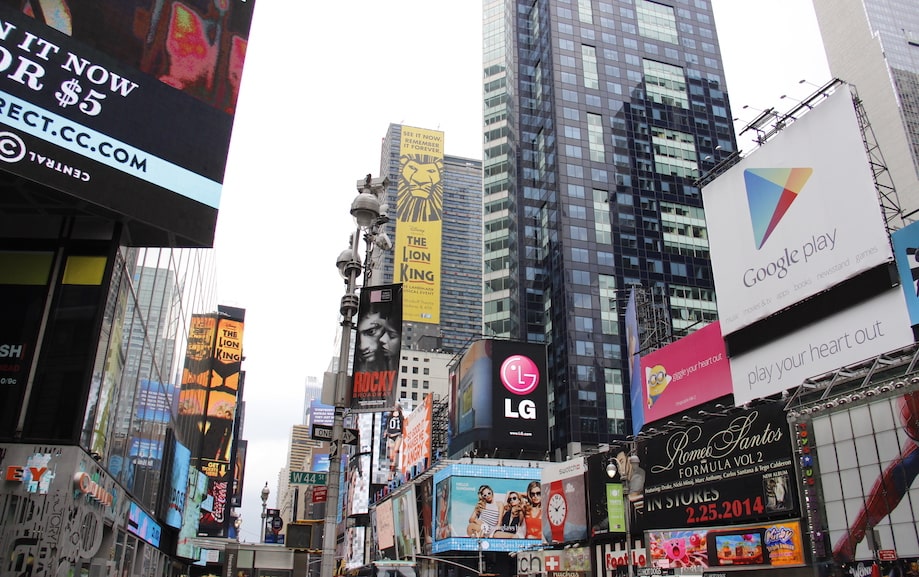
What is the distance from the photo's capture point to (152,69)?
65.8 feet

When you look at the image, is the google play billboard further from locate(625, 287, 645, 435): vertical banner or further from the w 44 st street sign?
the w 44 st street sign

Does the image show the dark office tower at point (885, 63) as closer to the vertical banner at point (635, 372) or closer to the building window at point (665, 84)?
the building window at point (665, 84)

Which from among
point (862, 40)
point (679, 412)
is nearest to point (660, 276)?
point (679, 412)

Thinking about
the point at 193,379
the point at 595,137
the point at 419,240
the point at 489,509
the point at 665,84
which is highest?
the point at 665,84

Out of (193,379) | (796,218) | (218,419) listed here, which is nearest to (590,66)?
(218,419)

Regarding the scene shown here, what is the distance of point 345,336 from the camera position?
13.8 meters

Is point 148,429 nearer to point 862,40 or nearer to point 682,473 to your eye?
point 682,473

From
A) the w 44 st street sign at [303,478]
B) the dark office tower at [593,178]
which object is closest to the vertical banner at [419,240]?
the dark office tower at [593,178]

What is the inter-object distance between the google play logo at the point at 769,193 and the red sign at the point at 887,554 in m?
13.9

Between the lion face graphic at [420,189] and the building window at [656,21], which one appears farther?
the lion face graphic at [420,189]

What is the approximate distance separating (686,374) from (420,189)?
4333 inches

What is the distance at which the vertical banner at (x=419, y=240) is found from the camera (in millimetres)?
136875

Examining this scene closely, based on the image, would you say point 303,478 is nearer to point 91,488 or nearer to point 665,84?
point 91,488

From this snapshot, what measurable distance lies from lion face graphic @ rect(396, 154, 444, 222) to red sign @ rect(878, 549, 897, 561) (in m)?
123
